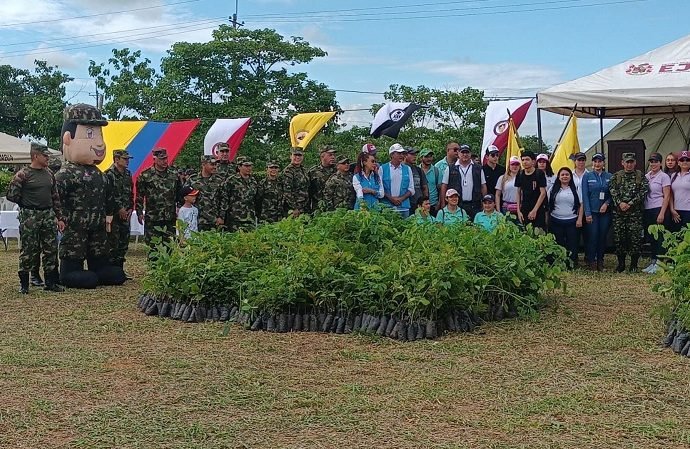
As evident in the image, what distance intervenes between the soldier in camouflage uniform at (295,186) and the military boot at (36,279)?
3.14 metres

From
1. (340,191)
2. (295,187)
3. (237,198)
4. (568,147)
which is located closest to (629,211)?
(568,147)

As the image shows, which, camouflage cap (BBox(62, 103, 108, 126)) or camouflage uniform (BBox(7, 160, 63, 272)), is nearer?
camouflage uniform (BBox(7, 160, 63, 272))

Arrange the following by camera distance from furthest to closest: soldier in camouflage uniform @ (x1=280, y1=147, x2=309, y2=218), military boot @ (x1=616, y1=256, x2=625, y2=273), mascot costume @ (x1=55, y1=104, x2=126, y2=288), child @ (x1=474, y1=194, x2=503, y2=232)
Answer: military boot @ (x1=616, y1=256, x2=625, y2=273)
soldier in camouflage uniform @ (x1=280, y1=147, x2=309, y2=218)
child @ (x1=474, y1=194, x2=503, y2=232)
mascot costume @ (x1=55, y1=104, x2=126, y2=288)

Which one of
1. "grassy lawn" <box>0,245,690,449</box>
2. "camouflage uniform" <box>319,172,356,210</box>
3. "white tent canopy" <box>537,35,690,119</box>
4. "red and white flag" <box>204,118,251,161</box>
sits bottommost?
"grassy lawn" <box>0,245,690,449</box>

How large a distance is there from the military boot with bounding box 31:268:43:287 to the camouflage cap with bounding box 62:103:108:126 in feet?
6.00

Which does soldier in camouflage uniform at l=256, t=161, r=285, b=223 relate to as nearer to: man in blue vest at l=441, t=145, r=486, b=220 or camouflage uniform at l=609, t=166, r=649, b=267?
man in blue vest at l=441, t=145, r=486, b=220

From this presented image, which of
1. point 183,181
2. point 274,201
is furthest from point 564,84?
point 183,181

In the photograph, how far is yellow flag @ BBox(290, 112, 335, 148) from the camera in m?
15.9

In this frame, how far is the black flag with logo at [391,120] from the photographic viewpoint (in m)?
14.7

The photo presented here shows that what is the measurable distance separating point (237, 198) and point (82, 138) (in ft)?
6.65

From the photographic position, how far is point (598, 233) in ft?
37.8

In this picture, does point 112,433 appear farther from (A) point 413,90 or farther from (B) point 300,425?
(A) point 413,90

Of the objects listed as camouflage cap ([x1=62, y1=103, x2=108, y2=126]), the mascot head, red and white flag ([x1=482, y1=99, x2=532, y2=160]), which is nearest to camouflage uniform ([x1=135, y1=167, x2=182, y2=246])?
the mascot head

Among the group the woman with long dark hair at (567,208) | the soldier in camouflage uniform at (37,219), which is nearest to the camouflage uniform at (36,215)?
the soldier in camouflage uniform at (37,219)
